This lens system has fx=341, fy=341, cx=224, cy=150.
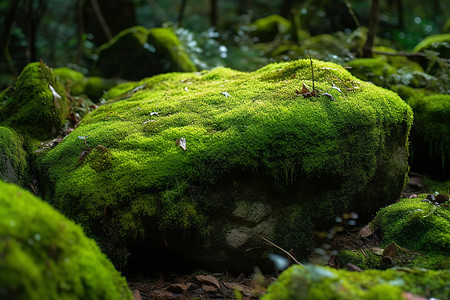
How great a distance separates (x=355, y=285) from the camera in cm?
177

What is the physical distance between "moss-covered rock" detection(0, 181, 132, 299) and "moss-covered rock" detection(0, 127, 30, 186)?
1.52 m

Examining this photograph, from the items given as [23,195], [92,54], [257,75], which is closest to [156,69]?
[257,75]

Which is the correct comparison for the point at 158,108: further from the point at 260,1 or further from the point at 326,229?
the point at 260,1

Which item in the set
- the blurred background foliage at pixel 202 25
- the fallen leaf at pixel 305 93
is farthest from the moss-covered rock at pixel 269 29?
the fallen leaf at pixel 305 93

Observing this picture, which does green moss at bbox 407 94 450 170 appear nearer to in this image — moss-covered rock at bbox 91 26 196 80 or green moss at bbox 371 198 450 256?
green moss at bbox 371 198 450 256

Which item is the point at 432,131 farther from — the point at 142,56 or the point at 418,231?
the point at 142,56

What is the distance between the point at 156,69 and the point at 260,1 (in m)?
11.9

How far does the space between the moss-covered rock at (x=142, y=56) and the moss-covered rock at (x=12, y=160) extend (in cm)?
402

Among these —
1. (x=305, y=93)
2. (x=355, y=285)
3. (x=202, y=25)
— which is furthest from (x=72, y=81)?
(x=202, y=25)

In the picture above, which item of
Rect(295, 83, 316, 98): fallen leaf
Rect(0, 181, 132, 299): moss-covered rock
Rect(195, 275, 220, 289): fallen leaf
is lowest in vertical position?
Rect(195, 275, 220, 289): fallen leaf

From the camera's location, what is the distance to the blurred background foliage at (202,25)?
8477mm

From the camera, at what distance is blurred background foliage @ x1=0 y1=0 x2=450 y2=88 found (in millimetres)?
8477

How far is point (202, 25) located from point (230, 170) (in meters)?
12.4

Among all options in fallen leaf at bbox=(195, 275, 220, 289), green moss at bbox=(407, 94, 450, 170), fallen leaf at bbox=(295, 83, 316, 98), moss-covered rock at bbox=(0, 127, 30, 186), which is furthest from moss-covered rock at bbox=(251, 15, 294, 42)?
fallen leaf at bbox=(195, 275, 220, 289)
